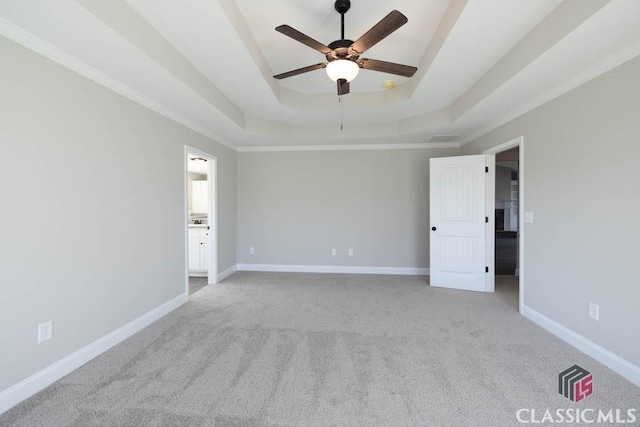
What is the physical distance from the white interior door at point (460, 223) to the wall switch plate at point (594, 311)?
1.72 meters

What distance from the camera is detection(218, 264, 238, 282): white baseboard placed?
476 cm

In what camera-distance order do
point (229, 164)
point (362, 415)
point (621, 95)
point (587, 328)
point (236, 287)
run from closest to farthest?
point (362, 415) < point (621, 95) < point (587, 328) < point (236, 287) < point (229, 164)

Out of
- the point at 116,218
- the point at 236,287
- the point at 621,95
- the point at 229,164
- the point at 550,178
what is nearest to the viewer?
the point at 621,95

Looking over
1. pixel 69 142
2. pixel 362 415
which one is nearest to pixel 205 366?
pixel 362 415

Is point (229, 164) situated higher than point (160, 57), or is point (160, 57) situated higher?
point (160, 57)

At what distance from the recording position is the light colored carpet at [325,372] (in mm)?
1726

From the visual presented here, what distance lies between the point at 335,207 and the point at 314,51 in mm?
2899

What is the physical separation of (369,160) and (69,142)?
420 centimetres

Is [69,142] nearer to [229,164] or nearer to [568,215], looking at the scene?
[229,164]

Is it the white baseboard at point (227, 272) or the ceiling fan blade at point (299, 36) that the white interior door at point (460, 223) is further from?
the white baseboard at point (227, 272)

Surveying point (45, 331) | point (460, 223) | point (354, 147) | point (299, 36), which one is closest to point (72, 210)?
point (45, 331)

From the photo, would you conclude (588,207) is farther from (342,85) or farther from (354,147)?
(354,147)

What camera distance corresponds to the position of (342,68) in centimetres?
215

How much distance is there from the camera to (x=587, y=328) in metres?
2.43
